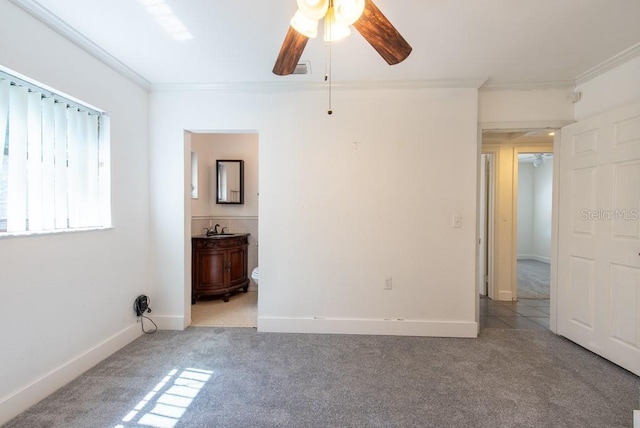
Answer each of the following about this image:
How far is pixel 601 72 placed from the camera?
2371mm

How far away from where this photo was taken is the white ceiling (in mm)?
1679

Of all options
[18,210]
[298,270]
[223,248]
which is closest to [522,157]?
[298,270]

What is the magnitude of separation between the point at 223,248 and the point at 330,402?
2.40m

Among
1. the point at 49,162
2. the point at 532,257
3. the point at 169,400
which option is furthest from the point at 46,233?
the point at 532,257

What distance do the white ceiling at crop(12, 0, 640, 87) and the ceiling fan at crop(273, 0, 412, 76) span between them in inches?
17.2

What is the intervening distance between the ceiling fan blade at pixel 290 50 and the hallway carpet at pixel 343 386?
6.82ft

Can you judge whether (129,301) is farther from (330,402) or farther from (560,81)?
(560,81)

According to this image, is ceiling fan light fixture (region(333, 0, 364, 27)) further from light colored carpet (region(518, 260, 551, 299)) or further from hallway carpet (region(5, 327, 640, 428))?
light colored carpet (region(518, 260, 551, 299))

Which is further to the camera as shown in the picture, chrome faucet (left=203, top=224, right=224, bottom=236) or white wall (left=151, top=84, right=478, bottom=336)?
chrome faucet (left=203, top=224, right=224, bottom=236)

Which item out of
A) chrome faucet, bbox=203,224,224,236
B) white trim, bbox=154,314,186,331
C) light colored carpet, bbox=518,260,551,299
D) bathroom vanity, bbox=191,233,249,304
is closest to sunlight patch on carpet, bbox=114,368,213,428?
white trim, bbox=154,314,186,331

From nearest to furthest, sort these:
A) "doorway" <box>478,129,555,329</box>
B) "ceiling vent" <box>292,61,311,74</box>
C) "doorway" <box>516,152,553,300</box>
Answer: "ceiling vent" <box>292,61,311,74</box> < "doorway" <box>478,129,555,329</box> < "doorway" <box>516,152,553,300</box>

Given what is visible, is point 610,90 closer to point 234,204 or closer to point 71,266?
point 234,204

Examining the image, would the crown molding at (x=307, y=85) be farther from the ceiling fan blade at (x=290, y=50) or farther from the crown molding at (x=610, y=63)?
the ceiling fan blade at (x=290, y=50)

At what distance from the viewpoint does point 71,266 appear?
1.95 metres
